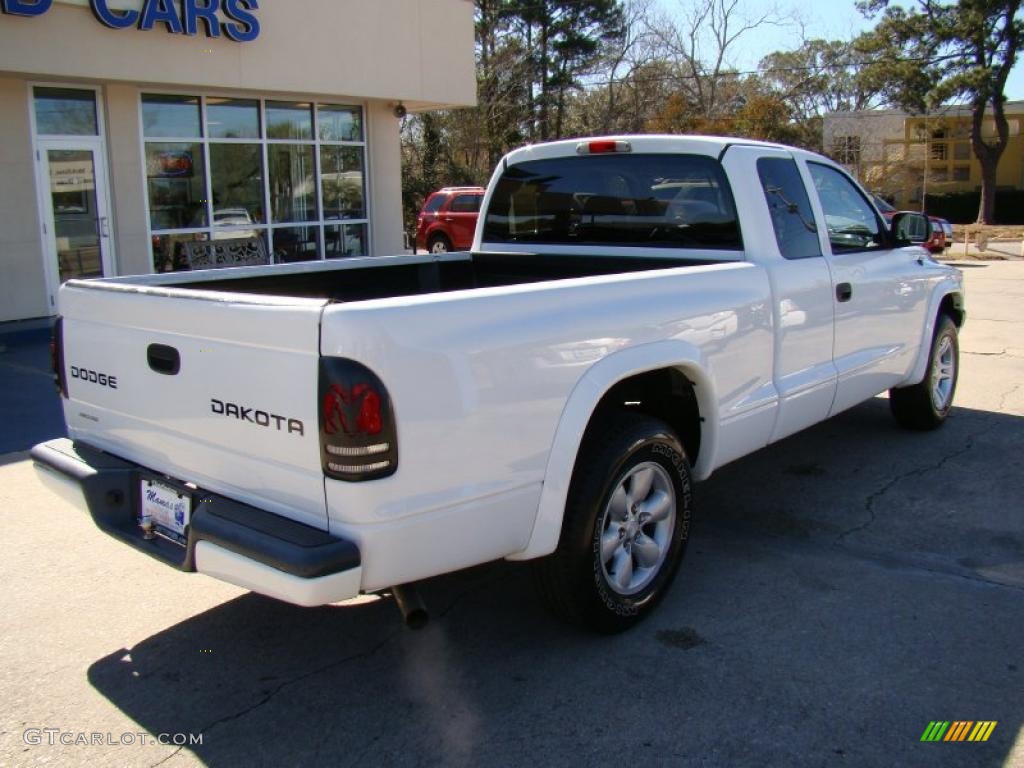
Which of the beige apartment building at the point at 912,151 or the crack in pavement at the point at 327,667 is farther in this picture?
the beige apartment building at the point at 912,151

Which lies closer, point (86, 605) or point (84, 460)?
point (84, 460)

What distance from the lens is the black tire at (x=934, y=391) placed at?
6578 mm

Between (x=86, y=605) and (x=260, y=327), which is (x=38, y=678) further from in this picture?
(x=260, y=327)

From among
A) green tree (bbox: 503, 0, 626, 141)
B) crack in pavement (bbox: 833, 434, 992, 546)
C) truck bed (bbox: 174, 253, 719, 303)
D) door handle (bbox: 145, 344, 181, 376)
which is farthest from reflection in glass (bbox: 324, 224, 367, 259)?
green tree (bbox: 503, 0, 626, 141)

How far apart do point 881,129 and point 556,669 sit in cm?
4815

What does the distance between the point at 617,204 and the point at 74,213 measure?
968 cm

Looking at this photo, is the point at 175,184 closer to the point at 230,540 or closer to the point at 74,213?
the point at 74,213


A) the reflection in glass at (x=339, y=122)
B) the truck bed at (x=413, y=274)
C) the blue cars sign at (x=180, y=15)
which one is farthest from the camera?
the reflection in glass at (x=339, y=122)

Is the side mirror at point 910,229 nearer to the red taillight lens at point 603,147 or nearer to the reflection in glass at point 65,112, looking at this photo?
the red taillight lens at point 603,147

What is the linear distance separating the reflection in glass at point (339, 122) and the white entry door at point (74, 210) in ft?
13.2

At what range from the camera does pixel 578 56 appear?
44500 mm

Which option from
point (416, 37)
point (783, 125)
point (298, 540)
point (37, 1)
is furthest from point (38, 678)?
point (783, 125)

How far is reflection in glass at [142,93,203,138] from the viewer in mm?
13094

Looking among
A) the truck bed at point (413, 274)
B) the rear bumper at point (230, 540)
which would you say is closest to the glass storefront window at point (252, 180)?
the truck bed at point (413, 274)
